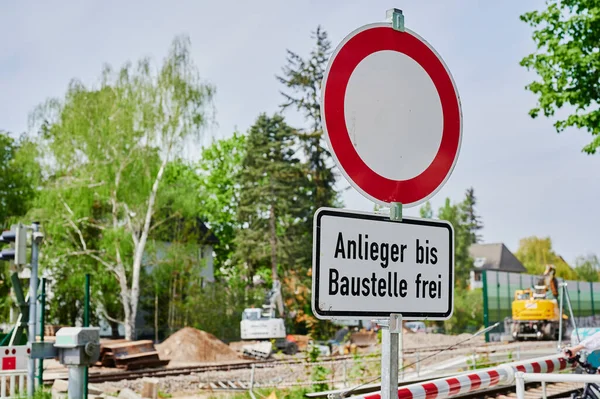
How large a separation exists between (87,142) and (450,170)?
35178 millimetres

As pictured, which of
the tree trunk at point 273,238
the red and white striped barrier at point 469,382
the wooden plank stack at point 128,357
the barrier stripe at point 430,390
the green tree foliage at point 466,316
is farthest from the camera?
the green tree foliage at point 466,316

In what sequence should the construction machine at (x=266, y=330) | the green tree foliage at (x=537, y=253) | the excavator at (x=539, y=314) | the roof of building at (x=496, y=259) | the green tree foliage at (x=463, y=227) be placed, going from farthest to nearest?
1. the roof of building at (x=496, y=259)
2. the green tree foliage at (x=537, y=253)
3. the green tree foliage at (x=463, y=227)
4. the excavator at (x=539, y=314)
5. the construction machine at (x=266, y=330)

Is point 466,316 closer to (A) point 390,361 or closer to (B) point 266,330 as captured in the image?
(B) point 266,330

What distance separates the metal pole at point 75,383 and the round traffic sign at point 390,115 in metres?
4.26

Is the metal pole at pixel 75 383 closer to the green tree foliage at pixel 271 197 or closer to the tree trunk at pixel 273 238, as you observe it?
the green tree foliage at pixel 271 197

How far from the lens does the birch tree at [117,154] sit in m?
36.7

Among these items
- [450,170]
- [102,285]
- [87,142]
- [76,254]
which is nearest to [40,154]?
[87,142]

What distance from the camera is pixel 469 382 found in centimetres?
779

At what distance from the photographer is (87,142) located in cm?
3644

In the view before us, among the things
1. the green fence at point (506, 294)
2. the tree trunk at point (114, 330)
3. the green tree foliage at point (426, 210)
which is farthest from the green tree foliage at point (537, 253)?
the tree trunk at point (114, 330)

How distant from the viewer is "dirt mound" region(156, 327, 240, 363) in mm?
33844

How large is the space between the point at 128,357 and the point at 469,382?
22.5 meters

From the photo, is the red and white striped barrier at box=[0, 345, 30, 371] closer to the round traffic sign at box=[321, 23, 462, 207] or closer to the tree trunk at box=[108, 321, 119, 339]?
the round traffic sign at box=[321, 23, 462, 207]

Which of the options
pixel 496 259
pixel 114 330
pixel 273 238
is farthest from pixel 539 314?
pixel 496 259
